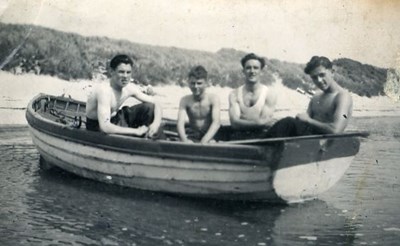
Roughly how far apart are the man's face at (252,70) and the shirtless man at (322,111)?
49cm

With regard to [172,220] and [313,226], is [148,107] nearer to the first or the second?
[172,220]

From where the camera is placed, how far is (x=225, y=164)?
12.9 ft

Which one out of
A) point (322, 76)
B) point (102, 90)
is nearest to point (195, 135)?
point (102, 90)

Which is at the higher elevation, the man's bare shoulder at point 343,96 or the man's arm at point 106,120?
the man's bare shoulder at point 343,96

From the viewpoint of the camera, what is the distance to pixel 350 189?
5023 mm

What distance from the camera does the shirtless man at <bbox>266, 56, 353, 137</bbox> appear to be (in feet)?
13.3

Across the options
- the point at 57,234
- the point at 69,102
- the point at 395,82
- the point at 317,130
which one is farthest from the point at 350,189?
the point at 69,102

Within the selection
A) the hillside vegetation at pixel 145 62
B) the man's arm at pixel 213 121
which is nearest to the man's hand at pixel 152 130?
the man's arm at pixel 213 121

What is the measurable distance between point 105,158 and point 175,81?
23.0 feet

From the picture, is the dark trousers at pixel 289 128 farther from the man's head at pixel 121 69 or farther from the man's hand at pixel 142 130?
the man's head at pixel 121 69

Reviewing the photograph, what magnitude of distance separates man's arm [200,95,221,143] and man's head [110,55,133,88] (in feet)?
2.83

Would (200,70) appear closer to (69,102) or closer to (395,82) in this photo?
(69,102)

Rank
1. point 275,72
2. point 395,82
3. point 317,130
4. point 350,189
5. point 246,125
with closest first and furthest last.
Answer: point 317,130
point 246,125
point 350,189
point 395,82
point 275,72

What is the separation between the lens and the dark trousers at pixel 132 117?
488 cm
